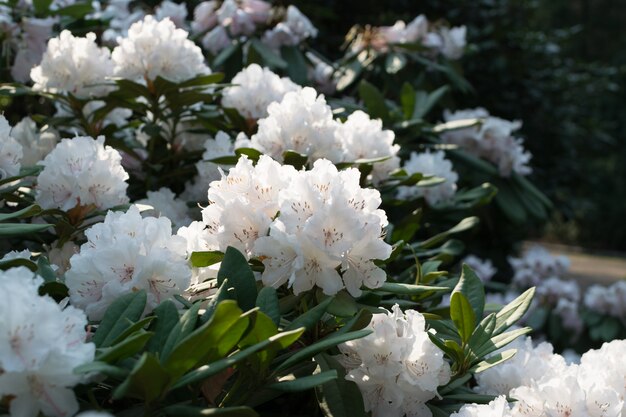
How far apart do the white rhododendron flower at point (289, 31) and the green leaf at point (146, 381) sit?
1943mm

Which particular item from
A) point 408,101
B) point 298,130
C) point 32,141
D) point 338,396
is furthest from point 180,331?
point 408,101

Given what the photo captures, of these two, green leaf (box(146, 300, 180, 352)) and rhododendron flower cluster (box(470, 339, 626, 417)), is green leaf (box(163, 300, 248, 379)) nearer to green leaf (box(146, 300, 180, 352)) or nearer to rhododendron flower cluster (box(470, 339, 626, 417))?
green leaf (box(146, 300, 180, 352))

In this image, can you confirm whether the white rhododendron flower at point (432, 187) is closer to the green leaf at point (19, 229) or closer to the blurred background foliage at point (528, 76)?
the green leaf at point (19, 229)

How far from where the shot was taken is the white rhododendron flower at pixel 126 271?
3.55ft

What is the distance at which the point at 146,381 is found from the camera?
835 mm

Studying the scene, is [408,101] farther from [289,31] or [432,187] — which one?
[289,31]

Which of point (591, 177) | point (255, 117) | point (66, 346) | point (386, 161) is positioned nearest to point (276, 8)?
point (255, 117)

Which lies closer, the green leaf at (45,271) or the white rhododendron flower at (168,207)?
the green leaf at (45,271)

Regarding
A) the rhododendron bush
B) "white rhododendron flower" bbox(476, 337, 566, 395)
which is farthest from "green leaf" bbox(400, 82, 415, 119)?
"white rhododendron flower" bbox(476, 337, 566, 395)

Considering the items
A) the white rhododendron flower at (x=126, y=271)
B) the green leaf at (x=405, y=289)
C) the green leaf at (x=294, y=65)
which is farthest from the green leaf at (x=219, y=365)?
the green leaf at (x=294, y=65)

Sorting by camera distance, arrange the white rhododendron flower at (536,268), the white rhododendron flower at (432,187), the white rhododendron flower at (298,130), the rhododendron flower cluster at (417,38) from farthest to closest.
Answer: the white rhododendron flower at (536,268) < the rhododendron flower cluster at (417,38) < the white rhododendron flower at (432,187) < the white rhododendron flower at (298,130)

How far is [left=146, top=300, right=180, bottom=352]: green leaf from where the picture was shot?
950mm

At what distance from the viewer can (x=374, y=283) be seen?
1140 mm

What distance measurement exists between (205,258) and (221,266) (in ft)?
0.27
